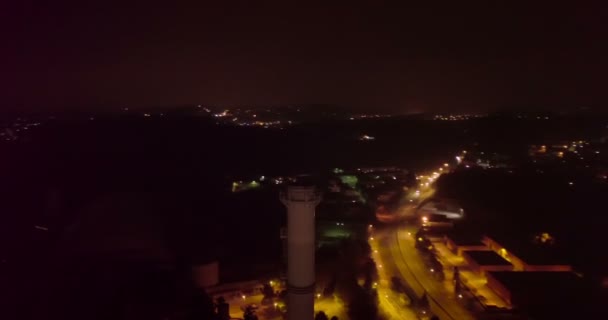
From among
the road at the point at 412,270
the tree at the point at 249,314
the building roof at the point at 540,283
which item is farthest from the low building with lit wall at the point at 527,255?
the tree at the point at 249,314

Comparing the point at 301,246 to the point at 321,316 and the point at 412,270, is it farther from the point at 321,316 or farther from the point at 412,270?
the point at 412,270

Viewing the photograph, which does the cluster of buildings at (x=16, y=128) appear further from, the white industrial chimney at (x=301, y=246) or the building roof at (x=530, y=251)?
the building roof at (x=530, y=251)

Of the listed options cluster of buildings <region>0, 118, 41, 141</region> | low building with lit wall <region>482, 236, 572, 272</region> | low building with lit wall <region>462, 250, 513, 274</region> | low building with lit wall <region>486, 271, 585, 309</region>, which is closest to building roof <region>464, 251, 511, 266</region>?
low building with lit wall <region>462, 250, 513, 274</region>

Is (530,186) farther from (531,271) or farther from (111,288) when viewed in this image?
(111,288)

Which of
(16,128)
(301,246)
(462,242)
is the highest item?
(301,246)

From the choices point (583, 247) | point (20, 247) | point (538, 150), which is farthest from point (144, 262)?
point (538, 150)

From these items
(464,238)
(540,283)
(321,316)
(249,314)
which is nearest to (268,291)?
(249,314)
